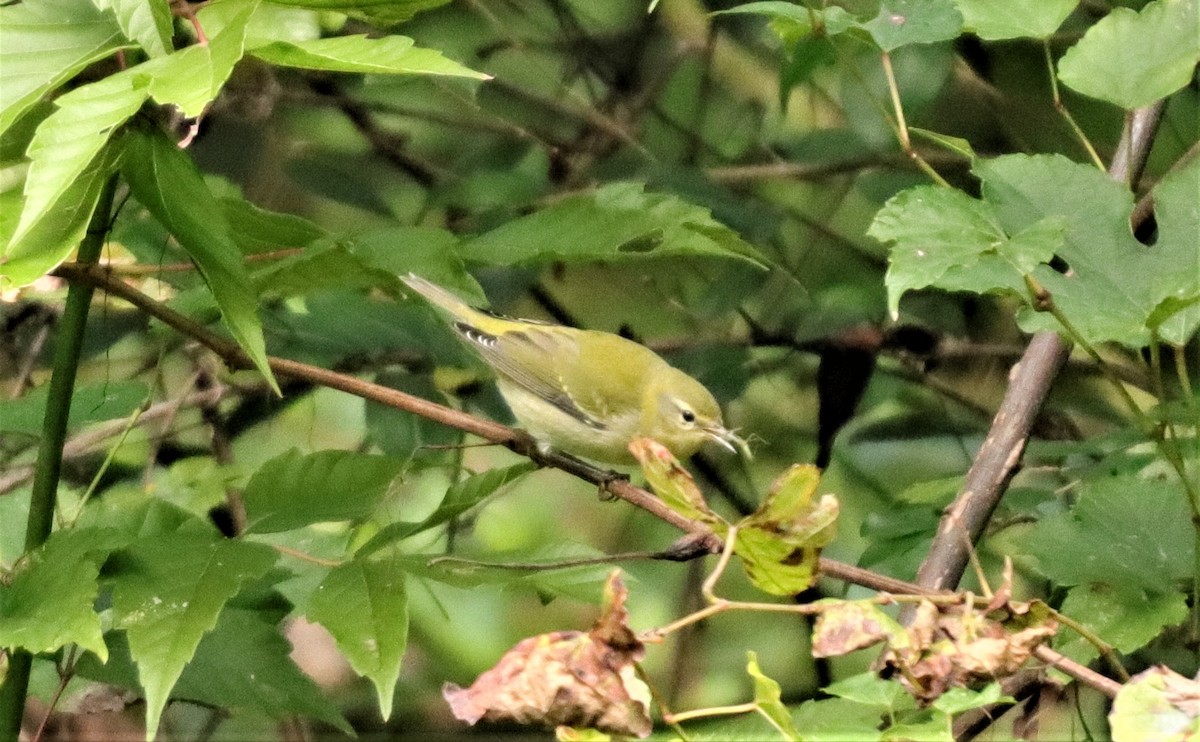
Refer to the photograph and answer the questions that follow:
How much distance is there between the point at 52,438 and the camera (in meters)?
0.76

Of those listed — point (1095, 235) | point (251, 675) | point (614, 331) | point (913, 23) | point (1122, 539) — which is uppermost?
point (913, 23)

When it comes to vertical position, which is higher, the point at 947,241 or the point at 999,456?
the point at 947,241

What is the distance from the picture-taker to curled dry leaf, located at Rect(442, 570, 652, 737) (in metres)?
0.53

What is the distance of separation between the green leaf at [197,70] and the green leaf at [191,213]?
0.07m

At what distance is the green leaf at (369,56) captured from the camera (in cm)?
58

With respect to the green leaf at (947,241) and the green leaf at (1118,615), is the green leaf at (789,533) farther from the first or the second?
the green leaf at (1118,615)

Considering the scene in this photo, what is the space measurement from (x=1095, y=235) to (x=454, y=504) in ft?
1.62

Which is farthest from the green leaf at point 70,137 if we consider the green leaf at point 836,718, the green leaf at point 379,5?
the green leaf at point 836,718

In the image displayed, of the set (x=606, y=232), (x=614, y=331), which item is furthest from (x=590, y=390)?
(x=606, y=232)

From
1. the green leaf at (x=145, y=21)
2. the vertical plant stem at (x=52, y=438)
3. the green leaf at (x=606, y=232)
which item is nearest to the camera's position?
the green leaf at (x=145, y=21)

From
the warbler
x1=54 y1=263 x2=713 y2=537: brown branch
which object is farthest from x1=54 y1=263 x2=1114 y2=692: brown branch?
the warbler

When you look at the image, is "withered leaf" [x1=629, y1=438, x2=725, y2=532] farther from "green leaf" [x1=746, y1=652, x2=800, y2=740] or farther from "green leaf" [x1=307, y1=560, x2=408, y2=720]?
"green leaf" [x1=307, y1=560, x2=408, y2=720]

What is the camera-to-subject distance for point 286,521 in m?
0.84

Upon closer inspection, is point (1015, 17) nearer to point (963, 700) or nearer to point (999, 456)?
point (999, 456)
